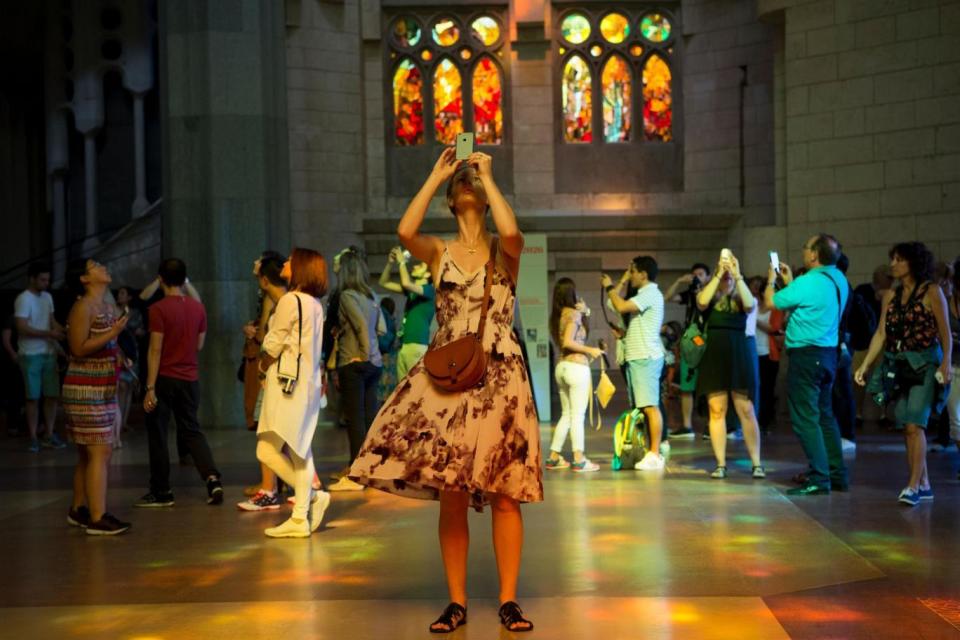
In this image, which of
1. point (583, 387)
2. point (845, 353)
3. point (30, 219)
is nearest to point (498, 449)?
point (583, 387)

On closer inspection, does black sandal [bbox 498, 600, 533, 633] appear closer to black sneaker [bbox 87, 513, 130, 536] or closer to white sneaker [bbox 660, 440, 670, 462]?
black sneaker [bbox 87, 513, 130, 536]

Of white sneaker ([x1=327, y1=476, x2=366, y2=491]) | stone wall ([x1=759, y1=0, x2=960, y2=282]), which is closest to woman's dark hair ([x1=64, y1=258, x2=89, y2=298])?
white sneaker ([x1=327, y1=476, x2=366, y2=491])

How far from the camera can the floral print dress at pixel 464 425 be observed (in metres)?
5.56

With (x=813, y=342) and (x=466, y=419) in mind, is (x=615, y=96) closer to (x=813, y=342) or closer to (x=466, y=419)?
(x=813, y=342)

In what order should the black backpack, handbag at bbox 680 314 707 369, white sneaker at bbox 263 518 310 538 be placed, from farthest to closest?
the black backpack < handbag at bbox 680 314 707 369 < white sneaker at bbox 263 518 310 538

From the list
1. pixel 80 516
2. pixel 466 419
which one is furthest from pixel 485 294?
pixel 80 516

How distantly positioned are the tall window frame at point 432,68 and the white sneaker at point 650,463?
11.1 m

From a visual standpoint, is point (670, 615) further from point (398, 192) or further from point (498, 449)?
point (398, 192)

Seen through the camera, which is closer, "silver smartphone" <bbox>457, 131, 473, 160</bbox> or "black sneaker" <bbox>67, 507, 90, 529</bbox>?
"silver smartphone" <bbox>457, 131, 473, 160</bbox>

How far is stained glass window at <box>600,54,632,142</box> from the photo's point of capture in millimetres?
22188

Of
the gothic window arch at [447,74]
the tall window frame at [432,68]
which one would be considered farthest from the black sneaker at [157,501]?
the gothic window arch at [447,74]

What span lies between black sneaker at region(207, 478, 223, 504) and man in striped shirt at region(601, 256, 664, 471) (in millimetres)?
3479

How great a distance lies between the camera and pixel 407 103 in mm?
22062

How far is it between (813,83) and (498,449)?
13.6m
